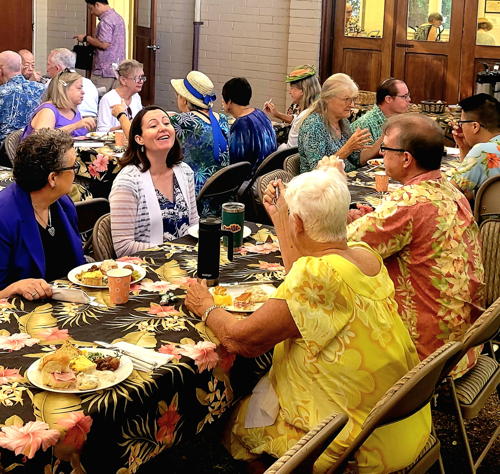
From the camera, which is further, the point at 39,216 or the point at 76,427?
the point at 39,216

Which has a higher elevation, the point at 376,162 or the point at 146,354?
the point at 376,162

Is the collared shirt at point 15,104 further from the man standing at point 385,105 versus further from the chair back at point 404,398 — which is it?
the chair back at point 404,398

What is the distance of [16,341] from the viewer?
259cm

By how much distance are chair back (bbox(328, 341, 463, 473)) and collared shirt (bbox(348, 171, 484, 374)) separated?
776 millimetres

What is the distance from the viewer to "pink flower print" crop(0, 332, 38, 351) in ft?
8.36

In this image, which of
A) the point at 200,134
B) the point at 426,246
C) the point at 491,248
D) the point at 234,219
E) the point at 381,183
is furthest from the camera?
the point at 200,134

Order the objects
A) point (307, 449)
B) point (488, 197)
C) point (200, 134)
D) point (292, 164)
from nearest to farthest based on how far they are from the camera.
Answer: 1. point (307, 449)
2. point (488, 197)
3. point (200, 134)
4. point (292, 164)

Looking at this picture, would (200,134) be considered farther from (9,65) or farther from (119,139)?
(9,65)

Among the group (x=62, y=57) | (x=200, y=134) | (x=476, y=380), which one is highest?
(x=62, y=57)

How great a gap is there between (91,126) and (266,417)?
456 centimetres

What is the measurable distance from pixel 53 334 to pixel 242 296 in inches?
26.5

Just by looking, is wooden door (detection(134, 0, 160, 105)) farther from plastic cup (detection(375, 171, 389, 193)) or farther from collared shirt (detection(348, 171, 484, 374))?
collared shirt (detection(348, 171, 484, 374))

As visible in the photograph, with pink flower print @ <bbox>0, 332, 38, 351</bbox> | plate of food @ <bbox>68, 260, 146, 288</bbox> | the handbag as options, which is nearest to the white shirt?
the handbag

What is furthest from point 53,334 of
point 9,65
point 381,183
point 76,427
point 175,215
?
point 9,65
